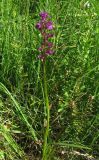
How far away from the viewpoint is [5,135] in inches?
88.4

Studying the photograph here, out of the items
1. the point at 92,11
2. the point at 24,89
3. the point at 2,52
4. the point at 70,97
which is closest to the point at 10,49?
the point at 2,52

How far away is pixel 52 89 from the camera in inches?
99.0

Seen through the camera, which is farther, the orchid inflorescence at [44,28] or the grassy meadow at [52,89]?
the grassy meadow at [52,89]

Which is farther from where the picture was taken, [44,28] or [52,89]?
[52,89]

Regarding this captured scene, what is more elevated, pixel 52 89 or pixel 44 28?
pixel 44 28

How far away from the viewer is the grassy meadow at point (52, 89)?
233cm

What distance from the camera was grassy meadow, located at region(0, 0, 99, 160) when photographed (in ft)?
7.66

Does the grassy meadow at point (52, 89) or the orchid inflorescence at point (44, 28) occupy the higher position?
the orchid inflorescence at point (44, 28)

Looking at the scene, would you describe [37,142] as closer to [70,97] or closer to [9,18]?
[70,97]

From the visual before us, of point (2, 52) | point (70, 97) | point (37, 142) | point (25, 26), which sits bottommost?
point (37, 142)

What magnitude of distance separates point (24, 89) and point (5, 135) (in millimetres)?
421

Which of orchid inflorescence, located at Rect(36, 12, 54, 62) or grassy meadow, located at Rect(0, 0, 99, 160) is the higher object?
orchid inflorescence, located at Rect(36, 12, 54, 62)

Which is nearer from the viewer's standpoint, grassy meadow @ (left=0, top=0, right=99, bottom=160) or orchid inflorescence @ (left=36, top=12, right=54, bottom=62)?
orchid inflorescence @ (left=36, top=12, right=54, bottom=62)

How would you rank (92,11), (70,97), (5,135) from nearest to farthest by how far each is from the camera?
1. (5,135)
2. (70,97)
3. (92,11)
